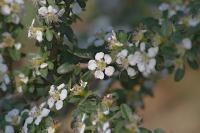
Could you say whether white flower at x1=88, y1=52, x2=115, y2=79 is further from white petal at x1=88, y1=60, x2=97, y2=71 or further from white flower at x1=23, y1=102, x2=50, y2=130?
white flower at x1=23, y1=102, x2=50, y2=130

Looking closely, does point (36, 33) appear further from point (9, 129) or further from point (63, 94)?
point (9, 129)

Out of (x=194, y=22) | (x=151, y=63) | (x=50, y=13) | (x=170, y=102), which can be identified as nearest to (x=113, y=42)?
(x=151, y=63)

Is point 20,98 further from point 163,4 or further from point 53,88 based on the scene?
point 163,4

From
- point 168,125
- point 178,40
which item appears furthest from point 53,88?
point 168,125

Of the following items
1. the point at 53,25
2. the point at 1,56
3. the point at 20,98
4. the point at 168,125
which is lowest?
the point at 168,125

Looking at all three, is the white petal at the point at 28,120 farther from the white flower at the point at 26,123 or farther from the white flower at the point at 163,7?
the white flower at the point at 163,7

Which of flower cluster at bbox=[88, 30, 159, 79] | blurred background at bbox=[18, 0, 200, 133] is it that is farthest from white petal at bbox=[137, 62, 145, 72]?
blurred background at bbox=[18, 0, 200, 133]
